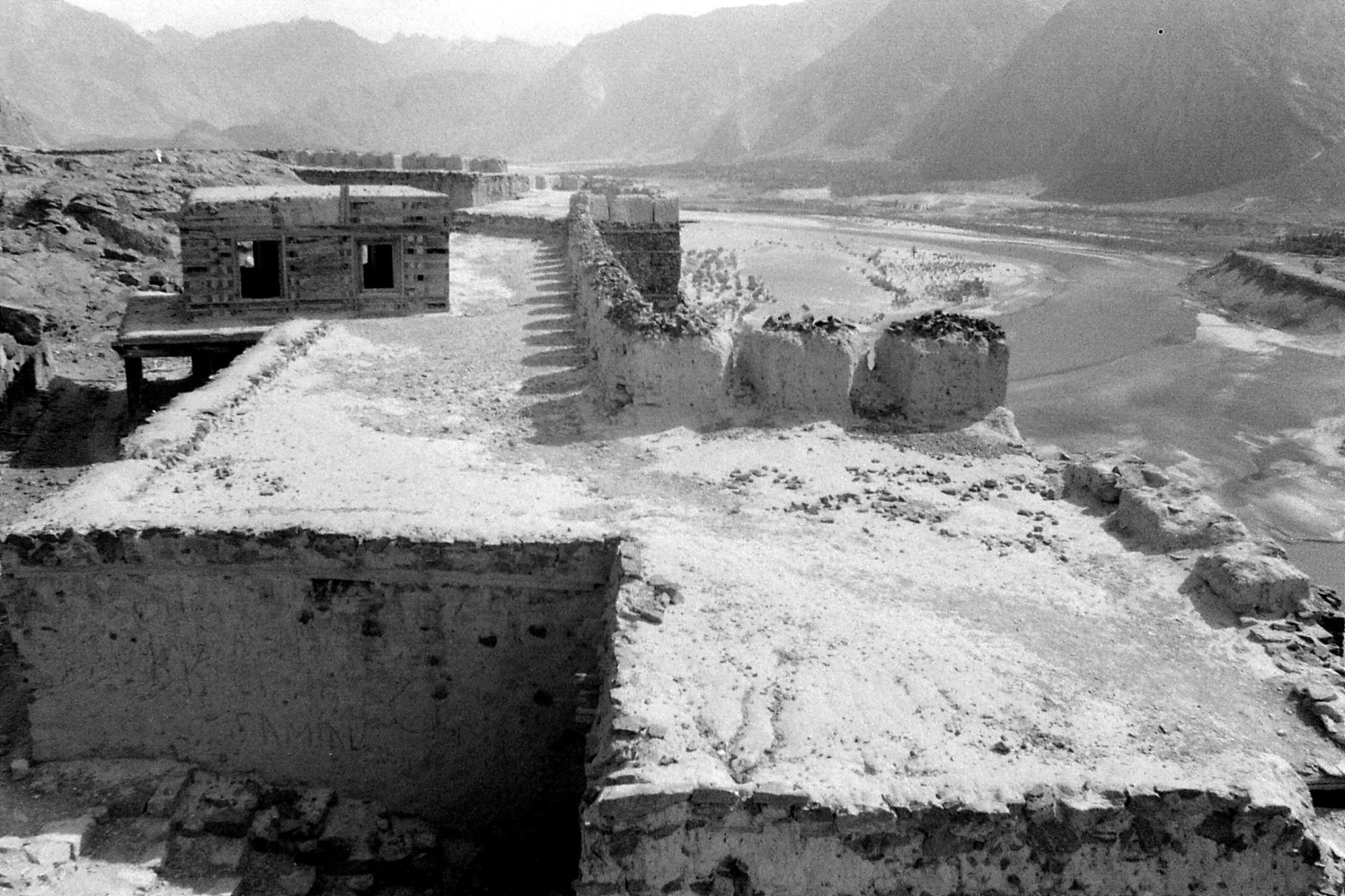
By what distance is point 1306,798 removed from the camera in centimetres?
440

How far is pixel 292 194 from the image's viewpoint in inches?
→ 544

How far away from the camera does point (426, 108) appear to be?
14162cm

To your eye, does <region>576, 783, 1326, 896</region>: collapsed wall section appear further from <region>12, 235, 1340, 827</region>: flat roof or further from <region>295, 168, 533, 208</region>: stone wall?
<region>295, 168, 533, 208</region>: stone wall

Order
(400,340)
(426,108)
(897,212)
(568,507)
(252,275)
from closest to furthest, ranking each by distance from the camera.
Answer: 1. (568,507)
2. (400,340)
3. (252,275)
4. (897,212)
5. (426,108)

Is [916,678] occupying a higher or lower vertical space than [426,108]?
lower

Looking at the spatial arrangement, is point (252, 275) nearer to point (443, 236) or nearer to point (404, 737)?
point (443, 236)

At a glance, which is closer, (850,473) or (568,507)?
(568,507)

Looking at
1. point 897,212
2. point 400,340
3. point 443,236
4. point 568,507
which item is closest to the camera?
point 568,507

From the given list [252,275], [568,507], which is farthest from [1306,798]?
[252,275]

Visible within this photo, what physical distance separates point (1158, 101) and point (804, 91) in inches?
1958

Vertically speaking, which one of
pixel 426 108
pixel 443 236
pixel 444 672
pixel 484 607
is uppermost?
pixel 426 108

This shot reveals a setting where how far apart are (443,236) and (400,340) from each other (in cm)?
245

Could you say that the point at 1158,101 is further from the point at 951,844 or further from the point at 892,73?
the point at 951,844

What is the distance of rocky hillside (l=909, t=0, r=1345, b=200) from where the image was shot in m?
58.2
